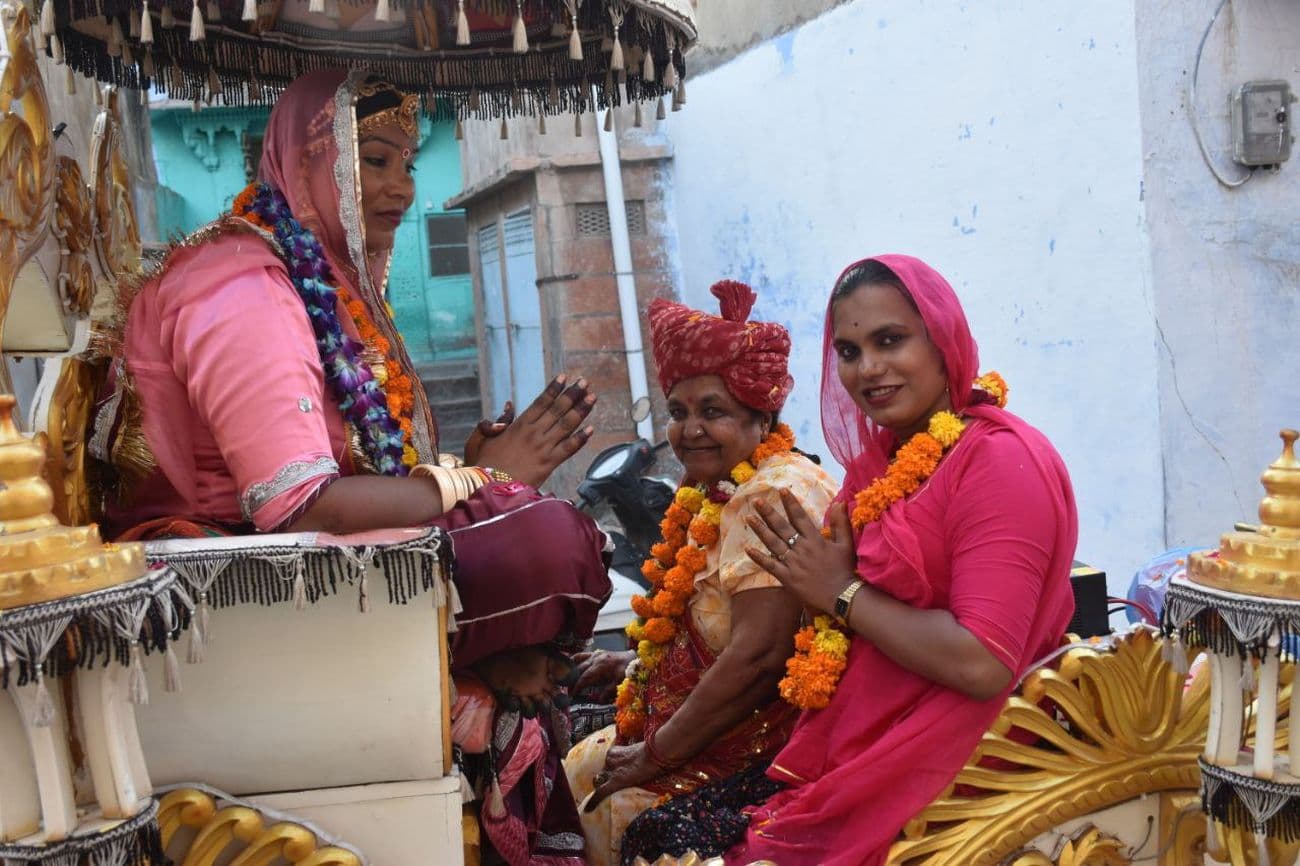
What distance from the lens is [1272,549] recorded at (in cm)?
183

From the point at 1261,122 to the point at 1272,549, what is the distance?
3.44 meters

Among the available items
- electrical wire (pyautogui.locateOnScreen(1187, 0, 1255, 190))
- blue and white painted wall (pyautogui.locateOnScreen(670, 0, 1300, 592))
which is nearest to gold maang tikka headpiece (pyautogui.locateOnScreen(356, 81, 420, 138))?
blue and white painted wall (pyautogui.locateOnScreen(670, 0, 1300, 592))

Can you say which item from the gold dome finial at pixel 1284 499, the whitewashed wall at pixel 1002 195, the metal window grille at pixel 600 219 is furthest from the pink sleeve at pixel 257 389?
the metal window grille at pixel 600 219

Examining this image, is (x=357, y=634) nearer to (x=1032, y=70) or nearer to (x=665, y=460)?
(x=1032, y=70)

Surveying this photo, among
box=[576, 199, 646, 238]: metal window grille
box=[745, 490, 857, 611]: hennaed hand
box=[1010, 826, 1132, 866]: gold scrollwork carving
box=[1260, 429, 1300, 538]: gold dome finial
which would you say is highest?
box=[576, 199, 646, 238]: metal window grille

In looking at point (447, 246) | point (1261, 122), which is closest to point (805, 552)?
point (1261, 122)

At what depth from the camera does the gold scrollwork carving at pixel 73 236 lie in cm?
274

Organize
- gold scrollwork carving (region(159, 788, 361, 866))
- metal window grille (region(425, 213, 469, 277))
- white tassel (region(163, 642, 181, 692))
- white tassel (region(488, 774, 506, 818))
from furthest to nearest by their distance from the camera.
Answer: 1. metal window grille (region(425, 213, 469, 277))
2. white tassel (region(488, 774, 506, 818))
3. gold scrollwork carving (region(159, 788, 361, 866))
4. white tassel (region(163, 642, 181, 692))

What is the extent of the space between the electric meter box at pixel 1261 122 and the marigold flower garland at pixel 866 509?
3004mm

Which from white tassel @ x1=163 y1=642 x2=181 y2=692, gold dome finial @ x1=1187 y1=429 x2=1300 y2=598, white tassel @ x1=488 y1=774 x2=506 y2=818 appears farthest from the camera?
white tassel @ x1=488 y1=774 x2=506 y2=818

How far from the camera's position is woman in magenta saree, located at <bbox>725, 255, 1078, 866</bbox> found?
2.03 m

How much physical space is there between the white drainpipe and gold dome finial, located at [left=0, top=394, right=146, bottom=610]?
692 centimetres

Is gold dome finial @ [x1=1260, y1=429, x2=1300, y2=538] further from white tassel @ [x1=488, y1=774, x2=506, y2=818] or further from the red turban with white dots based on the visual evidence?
white tassel @ [x1=488, y1=774, x2=506, y2=818]

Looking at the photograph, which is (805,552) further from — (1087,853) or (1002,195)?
(1002,195)
